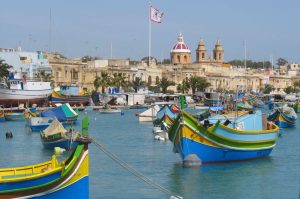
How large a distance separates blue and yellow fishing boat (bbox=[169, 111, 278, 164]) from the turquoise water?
539 mm

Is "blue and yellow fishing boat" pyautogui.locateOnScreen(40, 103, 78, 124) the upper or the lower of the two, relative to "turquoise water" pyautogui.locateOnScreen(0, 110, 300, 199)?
upper

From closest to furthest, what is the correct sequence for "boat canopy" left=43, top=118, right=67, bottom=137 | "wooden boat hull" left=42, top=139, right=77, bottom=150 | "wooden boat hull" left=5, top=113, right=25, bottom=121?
1. "wooden boat hull" left=42, top=139, right=77, bottom=150
2. "boat canopy" left=43, top=118, right=67, bottom=137
3. "wooden boat hull" left=5, top=113, right=25, bottom=121

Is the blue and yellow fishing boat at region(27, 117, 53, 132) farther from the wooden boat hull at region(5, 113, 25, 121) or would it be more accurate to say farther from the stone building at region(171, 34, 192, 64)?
the stone building at region(171, 34, 192, 64)

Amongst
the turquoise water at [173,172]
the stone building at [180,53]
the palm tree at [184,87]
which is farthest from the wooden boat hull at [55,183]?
the stone building at [180,53]

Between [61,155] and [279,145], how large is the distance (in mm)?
17477

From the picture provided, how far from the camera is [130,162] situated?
4009 cm

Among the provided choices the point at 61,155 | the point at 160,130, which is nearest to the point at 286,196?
the point at 61,155

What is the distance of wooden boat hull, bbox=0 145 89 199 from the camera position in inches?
838

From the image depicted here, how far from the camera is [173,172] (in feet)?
116

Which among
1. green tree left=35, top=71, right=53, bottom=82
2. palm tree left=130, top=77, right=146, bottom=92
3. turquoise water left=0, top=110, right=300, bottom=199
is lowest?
turquoise water left=0, top=110, right=300, bottom=199

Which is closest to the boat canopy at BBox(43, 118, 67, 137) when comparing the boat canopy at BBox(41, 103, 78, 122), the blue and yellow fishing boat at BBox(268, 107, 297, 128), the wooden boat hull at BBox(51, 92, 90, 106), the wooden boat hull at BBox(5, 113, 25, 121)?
the boat canopy at BBox(41, 103, 78, 122)

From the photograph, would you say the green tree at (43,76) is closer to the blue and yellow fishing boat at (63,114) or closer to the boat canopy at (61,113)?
the boat canopy at (61,113)

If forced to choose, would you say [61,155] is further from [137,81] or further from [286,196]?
[137,81]

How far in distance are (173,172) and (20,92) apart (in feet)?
228
